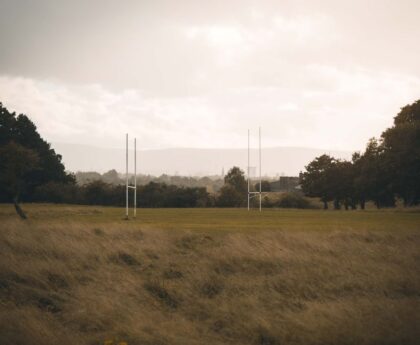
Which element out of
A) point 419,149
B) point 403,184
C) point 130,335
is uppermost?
point 419,149

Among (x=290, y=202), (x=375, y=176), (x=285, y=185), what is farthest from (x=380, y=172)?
(x=285, y=185)

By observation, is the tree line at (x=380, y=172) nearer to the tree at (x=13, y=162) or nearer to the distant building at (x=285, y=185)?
the distant building at (x=285, y=185)

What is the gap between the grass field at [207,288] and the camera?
8555 mm

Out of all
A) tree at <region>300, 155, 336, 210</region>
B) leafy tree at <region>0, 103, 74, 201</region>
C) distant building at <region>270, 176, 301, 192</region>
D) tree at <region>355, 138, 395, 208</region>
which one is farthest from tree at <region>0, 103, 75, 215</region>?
distant building at <region>270, 176, 301, 192</region>

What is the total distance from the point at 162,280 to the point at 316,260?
4.57 metres

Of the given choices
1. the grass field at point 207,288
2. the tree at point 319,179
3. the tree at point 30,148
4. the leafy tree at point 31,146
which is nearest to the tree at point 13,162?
the grass field at point 207,288

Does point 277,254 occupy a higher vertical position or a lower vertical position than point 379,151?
lower

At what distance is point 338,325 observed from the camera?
860 centimetres

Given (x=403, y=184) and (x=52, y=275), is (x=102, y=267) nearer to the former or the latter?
(x=52, y=275)

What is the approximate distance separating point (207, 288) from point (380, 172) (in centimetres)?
3631

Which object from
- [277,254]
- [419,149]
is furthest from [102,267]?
[419,149]

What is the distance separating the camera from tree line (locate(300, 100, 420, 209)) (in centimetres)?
4078

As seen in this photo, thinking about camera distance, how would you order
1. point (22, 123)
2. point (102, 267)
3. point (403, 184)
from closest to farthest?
point (102, 267) < point (403, 184) < point (22, 123)

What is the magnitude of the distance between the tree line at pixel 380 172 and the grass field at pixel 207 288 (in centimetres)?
2401
